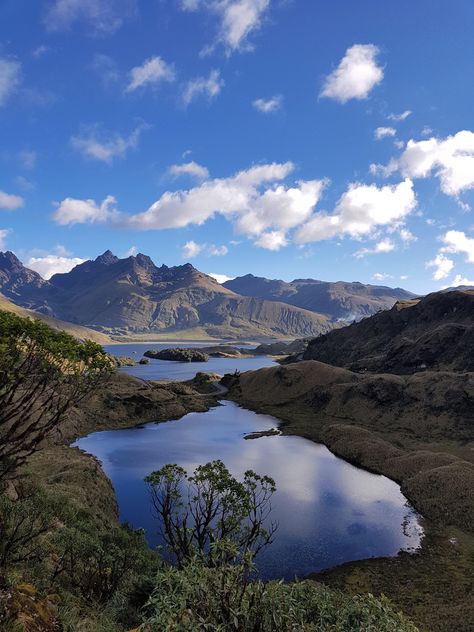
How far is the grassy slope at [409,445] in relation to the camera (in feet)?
122

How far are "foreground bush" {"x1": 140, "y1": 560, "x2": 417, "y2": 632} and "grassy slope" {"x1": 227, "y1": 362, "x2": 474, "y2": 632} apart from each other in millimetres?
22001

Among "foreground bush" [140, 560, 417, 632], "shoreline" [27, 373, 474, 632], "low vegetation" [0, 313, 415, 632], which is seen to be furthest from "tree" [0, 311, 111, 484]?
"shoreline" [27, 373, 474, 632]

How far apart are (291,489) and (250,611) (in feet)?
169

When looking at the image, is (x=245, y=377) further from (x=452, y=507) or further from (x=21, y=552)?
(x=21, y=552)

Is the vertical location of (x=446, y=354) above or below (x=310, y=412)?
above

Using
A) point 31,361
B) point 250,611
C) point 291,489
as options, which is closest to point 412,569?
point 291,489

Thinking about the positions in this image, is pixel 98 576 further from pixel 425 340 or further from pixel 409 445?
pixel 425 340

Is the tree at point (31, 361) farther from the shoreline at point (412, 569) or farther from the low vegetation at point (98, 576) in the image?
the shoreline at point (412, 569)

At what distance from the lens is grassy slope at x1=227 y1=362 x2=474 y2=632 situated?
37128 mm

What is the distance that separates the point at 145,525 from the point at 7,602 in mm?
39254

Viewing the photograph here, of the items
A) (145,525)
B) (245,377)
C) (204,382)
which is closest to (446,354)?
(245,377)

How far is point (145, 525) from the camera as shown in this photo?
163 feet

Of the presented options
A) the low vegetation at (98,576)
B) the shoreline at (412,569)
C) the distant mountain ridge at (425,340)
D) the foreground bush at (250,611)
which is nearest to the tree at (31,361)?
the low vegetation at (98,576)

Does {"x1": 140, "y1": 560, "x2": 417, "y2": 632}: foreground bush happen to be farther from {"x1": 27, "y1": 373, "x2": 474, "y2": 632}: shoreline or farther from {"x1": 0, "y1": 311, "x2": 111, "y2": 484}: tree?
{"x1": 27, "y1": 373, "x2": 474, "y2": 632}: shoreline
